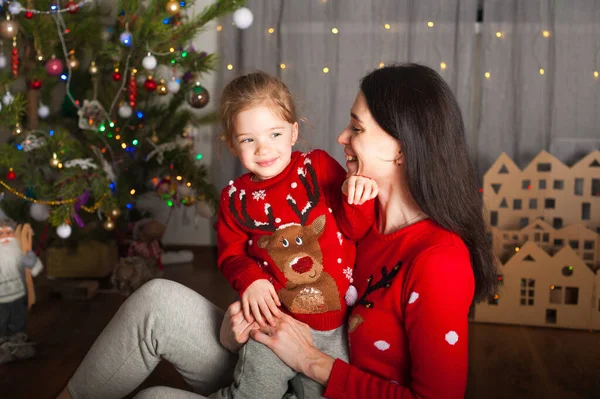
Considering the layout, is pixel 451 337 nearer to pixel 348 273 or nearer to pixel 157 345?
pixel 348 273

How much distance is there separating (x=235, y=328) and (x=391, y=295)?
337 millimetres

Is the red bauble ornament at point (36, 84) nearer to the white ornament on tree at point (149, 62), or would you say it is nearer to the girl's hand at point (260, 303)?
the white ornament on tree at point (149, 62)

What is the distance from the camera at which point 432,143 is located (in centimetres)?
119

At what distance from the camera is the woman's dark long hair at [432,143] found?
120 cm

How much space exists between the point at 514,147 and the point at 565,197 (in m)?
0.62

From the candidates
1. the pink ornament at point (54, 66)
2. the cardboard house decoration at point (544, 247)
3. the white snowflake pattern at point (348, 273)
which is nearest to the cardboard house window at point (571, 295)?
the cardboard house decoration at point (544, 247)

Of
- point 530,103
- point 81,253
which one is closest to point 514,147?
point 530,103

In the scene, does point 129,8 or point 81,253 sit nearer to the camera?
point 129,8

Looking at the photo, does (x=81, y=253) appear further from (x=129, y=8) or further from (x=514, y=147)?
(x=514, y=147)

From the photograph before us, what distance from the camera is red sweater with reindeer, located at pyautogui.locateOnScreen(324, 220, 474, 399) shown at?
1.09 metres

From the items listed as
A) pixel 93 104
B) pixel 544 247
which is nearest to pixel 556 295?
pixel 544 247

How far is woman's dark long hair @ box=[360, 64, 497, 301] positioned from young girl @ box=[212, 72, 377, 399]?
11 centimetres

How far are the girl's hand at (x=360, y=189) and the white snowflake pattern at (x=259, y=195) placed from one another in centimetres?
27

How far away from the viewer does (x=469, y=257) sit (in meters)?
1.20
